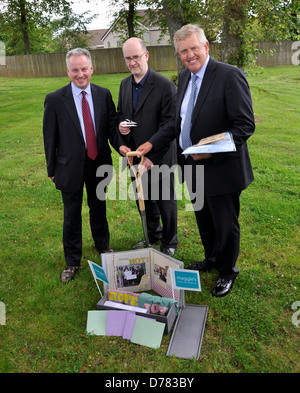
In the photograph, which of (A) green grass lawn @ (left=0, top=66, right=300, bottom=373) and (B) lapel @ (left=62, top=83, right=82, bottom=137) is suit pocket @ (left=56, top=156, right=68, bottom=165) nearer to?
(B) lapel @ (left=62, top=83, right=82, bottom=137)

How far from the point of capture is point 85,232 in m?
4.57

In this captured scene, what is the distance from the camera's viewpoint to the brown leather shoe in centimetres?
359

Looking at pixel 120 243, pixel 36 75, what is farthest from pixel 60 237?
pixel 36 75

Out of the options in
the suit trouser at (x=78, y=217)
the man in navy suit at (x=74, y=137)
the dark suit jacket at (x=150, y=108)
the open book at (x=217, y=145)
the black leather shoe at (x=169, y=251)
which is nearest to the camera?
the open book at (x=217, y=145)

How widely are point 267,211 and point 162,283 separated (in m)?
2.25

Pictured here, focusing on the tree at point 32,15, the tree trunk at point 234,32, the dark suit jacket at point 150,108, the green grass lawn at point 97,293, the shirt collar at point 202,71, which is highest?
the tree at point 32,15

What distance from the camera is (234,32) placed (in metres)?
7.71

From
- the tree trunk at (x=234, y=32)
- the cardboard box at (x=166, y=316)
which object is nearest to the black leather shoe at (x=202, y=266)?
the cardboard box at (x=166, y=316)

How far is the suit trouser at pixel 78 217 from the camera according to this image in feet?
11.6

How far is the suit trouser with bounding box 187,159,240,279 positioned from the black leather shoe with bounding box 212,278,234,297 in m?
0.04

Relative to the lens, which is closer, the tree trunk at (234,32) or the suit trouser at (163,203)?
the suit trouser at (163,203)

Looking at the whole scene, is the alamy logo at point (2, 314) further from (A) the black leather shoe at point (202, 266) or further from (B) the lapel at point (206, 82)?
(B) the lapel at point (206, 82)

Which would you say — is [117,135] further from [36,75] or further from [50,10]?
[36,75]

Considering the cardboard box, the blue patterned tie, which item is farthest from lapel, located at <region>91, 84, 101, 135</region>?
the cardboard box
